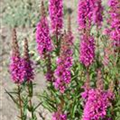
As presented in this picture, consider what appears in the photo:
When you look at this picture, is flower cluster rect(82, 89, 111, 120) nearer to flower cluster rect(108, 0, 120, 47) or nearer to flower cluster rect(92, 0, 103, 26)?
flower cluster rect(108, 0, 120, 47)

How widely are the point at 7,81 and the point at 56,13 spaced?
3022 millimetres

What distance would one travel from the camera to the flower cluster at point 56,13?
18.4 feet

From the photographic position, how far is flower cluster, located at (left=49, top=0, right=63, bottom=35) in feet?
18.4

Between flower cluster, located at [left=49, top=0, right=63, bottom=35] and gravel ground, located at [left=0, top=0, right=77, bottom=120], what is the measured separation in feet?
5.66

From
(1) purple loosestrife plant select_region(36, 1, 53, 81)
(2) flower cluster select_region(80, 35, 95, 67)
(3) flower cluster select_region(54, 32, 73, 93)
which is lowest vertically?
(3) flower cluster select_region(54, 32, 73, 93)

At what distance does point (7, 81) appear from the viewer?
8320 millimetres

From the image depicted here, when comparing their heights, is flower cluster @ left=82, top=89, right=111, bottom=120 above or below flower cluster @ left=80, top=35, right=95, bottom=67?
below

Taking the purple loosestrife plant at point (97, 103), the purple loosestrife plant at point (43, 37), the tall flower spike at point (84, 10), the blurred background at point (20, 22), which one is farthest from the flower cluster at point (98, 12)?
the blurred background at point (20, 22)

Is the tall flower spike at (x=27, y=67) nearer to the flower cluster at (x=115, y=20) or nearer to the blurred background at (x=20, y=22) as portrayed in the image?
the flower cluster at (x=115, y=20)

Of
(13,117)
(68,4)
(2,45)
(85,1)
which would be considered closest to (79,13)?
(85,1)

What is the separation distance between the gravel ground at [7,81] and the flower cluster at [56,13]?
1.73m

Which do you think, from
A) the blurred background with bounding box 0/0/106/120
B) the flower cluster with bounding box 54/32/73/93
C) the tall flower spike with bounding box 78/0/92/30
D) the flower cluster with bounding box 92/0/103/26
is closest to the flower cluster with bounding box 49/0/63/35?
the tall flower spike with bounding box 78/0/92/30

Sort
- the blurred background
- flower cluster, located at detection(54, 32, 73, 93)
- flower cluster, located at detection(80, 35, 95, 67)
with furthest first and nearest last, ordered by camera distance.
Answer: the blurred background
flower cluster, located at detection(80, 35, 95, 67)
flower cluster, located at detection(54, 32, 73, 93)

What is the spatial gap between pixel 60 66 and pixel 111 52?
1170 millimetres
